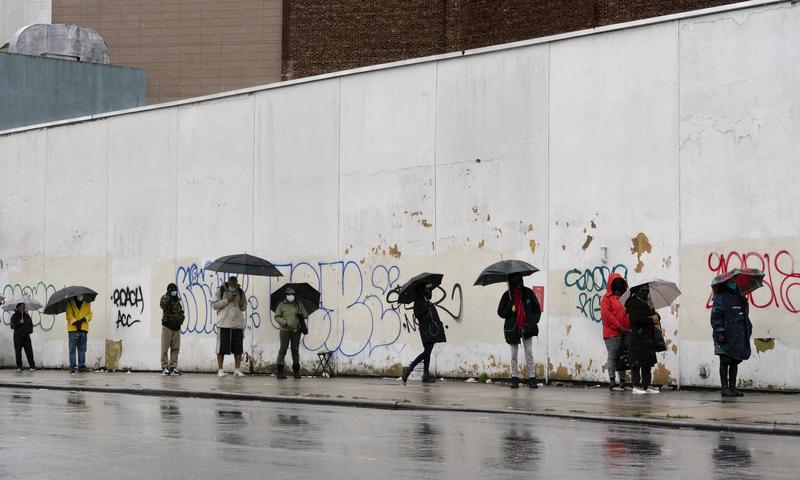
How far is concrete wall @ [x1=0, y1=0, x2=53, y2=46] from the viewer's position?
45906 mm

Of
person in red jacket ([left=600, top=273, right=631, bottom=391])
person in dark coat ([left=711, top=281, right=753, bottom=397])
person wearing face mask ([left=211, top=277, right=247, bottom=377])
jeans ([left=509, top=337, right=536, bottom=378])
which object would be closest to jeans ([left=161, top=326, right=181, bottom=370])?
person wearing face mask ([left=211, top=277, right=247, bottom=377])

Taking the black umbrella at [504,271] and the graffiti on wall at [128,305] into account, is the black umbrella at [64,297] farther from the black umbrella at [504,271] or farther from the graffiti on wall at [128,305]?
the black umbrella at [504,271]

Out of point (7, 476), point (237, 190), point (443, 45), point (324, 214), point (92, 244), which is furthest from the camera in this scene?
point (443, 45)

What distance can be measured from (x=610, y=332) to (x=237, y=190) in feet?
34.3

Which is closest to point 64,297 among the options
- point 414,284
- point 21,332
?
point 21,332

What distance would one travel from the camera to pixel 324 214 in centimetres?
2533

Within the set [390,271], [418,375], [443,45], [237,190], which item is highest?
[443,45]

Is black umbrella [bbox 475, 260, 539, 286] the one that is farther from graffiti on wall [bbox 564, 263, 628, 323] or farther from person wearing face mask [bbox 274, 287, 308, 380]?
person wearing face mask [bbox 274, 287, 308, 380]

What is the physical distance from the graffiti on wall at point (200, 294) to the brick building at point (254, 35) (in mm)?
17396

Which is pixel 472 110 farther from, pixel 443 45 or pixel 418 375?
pixel 443 45

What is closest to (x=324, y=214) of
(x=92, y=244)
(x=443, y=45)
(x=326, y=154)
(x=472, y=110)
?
(x=326, y=154)

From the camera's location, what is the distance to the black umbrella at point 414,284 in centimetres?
2197

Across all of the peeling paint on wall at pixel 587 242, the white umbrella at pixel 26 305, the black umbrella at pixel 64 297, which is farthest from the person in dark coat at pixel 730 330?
the white umbrella at pixel 26 305

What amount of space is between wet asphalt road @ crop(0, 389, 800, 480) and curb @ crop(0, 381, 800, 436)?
0.33 meters
